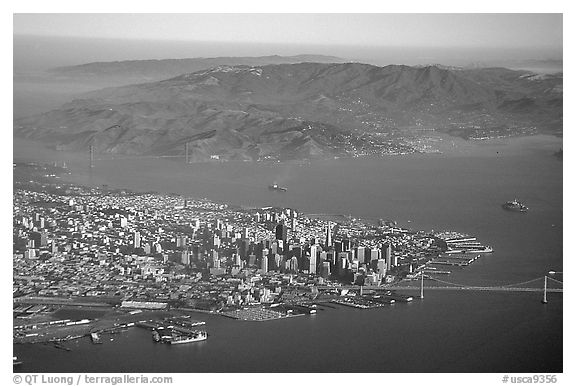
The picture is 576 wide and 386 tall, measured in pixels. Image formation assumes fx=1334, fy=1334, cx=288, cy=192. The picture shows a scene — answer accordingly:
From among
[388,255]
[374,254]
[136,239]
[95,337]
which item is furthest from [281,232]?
[95,337]

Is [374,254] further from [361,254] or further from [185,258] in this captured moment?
[185,258]

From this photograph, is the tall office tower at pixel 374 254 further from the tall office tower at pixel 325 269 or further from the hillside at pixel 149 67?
the hillside at pixel 149 67

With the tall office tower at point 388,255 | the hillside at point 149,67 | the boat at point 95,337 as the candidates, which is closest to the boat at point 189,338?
the boat at point 95,337

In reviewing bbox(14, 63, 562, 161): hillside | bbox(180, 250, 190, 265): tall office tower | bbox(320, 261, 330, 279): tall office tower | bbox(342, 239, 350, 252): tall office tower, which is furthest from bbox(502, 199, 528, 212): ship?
bbox(180, 250, 190, 265): tall office tower
